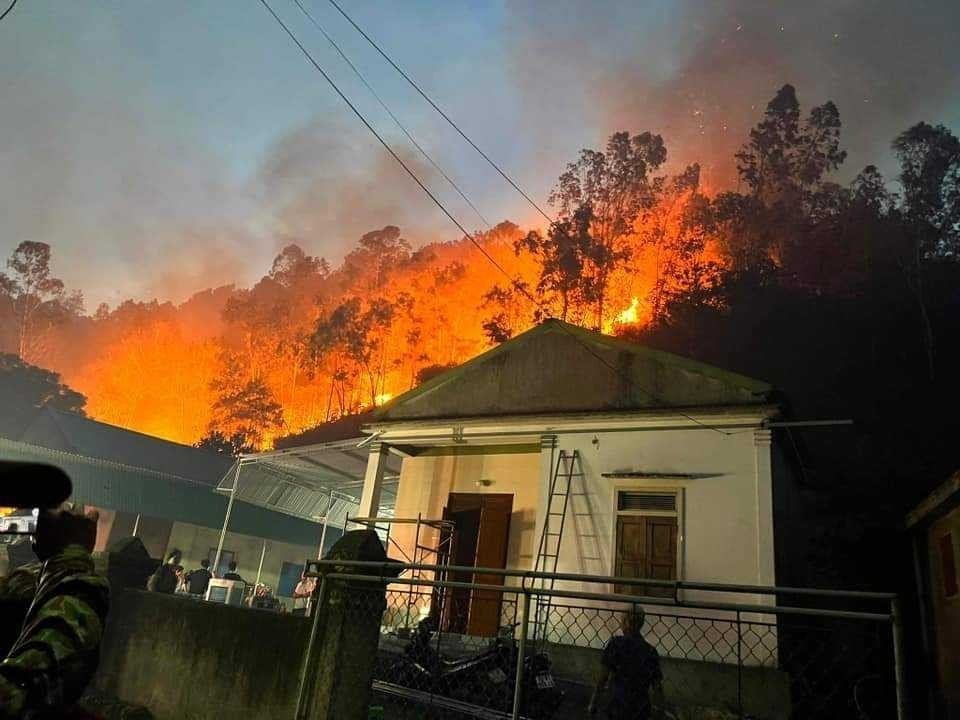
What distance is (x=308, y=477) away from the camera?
19.5m

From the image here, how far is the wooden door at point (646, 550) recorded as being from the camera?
1120cm

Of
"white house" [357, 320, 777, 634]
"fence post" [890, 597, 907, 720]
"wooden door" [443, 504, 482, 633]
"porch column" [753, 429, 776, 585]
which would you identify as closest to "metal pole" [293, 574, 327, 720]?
"fence post" [890, 597, 907, 720]

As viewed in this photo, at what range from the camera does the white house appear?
36.1 ft

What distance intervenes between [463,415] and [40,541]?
38.4 feet

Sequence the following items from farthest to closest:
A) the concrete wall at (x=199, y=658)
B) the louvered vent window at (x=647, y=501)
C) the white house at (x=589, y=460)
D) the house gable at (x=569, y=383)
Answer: the house gable at (x=569, y=383)
the louvered vent window at (x=647, y=501)
the white house at (x=589, y=460)
the concrete wall at (x=199, y=658)

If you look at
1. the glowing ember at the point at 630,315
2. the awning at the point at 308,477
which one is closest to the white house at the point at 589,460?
the awning at the point at 308,477

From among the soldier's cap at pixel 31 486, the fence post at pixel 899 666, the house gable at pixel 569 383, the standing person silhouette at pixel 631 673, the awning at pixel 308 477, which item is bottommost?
the standing person silhouette at pixel 631 673

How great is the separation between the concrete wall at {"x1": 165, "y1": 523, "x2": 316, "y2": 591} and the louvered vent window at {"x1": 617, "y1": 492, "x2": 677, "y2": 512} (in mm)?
23988

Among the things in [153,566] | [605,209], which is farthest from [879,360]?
[153,566]

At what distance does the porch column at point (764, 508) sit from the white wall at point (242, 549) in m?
26.4

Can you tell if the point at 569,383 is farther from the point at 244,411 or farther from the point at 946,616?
the point at 244,411

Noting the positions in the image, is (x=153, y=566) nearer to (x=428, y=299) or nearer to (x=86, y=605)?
(x=86, y=605)

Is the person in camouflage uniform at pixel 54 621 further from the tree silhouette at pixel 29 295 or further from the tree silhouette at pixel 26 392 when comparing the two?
the tree silhouette at pixel 29 295

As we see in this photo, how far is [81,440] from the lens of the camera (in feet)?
112
